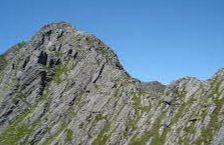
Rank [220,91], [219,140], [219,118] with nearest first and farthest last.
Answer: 1. [219,140]
2. [219,118]
3. [220,91]

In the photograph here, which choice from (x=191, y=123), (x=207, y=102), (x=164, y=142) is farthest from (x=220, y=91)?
(x=164, y=142)

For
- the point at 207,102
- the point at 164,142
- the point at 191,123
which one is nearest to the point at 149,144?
the point at 164,142

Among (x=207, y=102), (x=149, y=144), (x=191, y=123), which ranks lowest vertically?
(x=149, y=144)

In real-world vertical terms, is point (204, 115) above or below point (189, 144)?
above

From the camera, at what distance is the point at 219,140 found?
174125 mm

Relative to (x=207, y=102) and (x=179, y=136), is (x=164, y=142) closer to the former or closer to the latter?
(x=179, y=136)

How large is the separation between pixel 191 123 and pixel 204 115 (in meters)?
7.42

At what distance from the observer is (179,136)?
632 ft

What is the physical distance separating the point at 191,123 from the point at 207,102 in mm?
13226

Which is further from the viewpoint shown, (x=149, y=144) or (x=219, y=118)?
Answer: (x=149, y=144)

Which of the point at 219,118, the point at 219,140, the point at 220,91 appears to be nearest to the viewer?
the point at 219,140

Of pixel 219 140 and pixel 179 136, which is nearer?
pixel 219 140

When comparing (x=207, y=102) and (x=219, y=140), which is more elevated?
(x=207, y=102)

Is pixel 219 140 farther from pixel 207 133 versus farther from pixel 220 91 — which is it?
pixel 220 91
